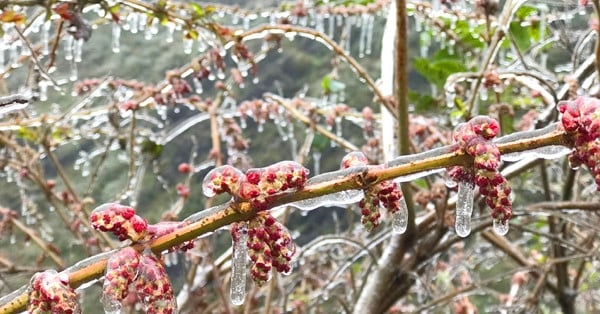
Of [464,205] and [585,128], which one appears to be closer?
[585,128]

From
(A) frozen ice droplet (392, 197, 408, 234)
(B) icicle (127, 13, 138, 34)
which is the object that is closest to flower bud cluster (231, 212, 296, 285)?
(A) frozen ice droplet (392, 197, 408, 234)

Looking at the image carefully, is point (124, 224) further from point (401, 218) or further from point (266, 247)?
point (401, 218)

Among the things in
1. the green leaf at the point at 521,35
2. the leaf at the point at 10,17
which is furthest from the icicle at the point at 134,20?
the green leaf at the point at 521,35

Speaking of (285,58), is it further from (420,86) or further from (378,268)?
(378,268)

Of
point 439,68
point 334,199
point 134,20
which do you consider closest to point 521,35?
point 439,68

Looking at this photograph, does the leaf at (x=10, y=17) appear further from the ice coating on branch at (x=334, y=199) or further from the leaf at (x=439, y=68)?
the leaf at (x=439, y=68)

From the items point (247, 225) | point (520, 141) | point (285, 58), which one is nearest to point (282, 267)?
point (247, 225)

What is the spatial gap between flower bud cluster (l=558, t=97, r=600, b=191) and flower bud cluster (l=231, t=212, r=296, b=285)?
0.73 ft

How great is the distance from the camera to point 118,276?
1.52 feet

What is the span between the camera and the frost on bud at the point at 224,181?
19.7 inches

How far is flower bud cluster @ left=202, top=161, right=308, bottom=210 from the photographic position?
49 cm

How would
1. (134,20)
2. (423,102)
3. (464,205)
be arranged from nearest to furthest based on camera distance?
(464,205), (423,102), (134,20)

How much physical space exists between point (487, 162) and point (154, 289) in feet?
0.85

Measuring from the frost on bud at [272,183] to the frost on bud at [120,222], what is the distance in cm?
8
